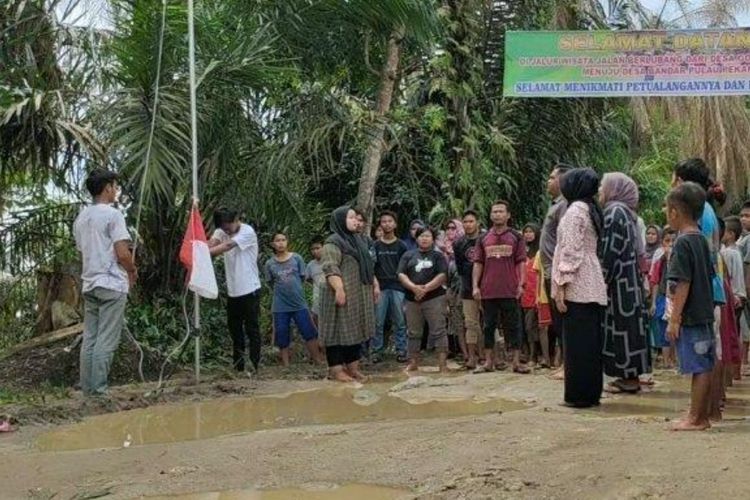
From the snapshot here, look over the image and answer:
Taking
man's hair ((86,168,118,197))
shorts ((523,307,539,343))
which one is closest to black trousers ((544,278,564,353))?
shorts ((523,307,539,343))

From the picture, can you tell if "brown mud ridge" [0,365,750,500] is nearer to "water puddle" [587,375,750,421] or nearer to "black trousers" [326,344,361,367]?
"water puddle" [587,375,750,421]

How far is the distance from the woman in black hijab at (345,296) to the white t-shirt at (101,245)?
1776mm

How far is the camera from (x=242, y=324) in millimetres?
8055

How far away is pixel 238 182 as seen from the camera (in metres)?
8.46

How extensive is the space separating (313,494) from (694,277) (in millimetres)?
2150

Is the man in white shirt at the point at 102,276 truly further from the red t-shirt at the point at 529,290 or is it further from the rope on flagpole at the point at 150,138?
the red t-shirt at the point at 529,290

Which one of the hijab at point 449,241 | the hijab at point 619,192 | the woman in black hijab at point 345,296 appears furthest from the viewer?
the hijab at point 449,241

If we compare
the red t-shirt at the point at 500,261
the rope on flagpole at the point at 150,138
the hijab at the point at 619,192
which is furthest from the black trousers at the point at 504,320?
the rope on flagpole at the point at 150,138

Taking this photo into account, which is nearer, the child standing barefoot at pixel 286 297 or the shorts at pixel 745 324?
the shorts at pixel 745 324

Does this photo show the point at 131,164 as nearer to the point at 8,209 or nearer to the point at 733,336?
the point at 8,209

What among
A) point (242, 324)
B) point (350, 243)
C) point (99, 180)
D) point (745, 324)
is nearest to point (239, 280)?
point (242, 324)

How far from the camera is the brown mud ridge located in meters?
3.67

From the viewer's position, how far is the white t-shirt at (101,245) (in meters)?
6.36

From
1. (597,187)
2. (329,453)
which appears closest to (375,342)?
(597,187)
